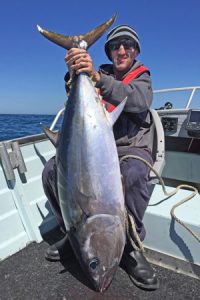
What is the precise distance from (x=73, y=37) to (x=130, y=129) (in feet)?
3.19

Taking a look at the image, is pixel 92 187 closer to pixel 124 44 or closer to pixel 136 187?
pixel 136 187

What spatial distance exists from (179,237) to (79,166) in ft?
4.27

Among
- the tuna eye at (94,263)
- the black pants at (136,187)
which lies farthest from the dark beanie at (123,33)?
the tuna eye at (94,263)

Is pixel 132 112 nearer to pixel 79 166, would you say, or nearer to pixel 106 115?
pixel 106 115

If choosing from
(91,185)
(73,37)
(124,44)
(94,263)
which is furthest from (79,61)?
(94,263)

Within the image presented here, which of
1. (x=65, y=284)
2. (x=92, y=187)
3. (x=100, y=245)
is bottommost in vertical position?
(x=65, y=284)

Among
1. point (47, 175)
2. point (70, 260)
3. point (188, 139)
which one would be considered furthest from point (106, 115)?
point (188, 139)

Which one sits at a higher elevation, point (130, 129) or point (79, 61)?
point (79, 61)

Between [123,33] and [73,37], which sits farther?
[123,33]

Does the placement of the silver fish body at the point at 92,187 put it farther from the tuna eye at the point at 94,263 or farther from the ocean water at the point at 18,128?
the ocean water at the point at 18,128

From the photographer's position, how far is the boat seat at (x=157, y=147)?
10.2 feet

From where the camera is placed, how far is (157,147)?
3262mm

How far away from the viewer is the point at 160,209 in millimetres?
2947

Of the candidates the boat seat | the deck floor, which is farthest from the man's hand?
the deck floor
